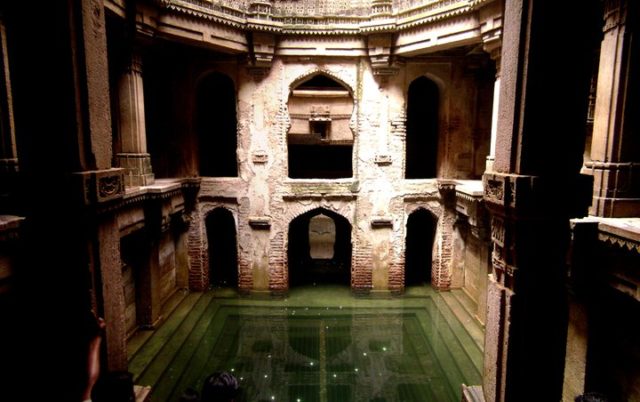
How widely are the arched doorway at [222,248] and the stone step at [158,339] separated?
1.48m

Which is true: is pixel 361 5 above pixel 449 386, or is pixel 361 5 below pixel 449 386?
above

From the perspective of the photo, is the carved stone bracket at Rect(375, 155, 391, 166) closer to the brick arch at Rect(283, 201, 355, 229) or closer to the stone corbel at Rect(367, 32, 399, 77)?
the brick arch at Rect(283, 201, 355, 229)

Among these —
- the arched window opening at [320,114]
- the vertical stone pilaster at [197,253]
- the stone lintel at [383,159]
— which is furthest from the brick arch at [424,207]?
the vertical stone pilaster at [197,253]

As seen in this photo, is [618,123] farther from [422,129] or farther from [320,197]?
[422,129]

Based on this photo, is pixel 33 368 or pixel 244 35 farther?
pixel 244 35

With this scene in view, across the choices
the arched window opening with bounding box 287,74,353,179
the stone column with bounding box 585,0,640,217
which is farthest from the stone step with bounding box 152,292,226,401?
the arched window opening with bounding box 287,74,353,179

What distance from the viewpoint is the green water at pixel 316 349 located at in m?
6.23

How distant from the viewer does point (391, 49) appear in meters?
8.98

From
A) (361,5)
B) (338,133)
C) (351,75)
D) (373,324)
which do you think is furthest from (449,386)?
(338,133)

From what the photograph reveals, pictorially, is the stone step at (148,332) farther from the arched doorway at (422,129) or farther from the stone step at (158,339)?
the arched doorway at (422,129)

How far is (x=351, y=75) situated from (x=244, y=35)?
2.55m

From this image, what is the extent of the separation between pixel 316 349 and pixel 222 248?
4715 millimetres

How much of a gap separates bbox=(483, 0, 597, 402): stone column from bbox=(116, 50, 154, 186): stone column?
21.3 ft

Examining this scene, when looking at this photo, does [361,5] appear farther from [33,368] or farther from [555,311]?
[33,368]
